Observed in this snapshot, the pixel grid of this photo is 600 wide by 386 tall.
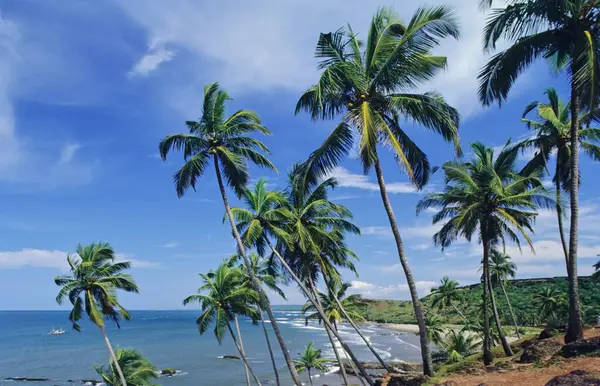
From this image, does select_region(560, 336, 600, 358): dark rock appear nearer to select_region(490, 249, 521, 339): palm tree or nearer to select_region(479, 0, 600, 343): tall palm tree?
select_region(479, 0, 600, 343): tall palm tree

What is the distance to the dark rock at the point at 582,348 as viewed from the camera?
475 inches

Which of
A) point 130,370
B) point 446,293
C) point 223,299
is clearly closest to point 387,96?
point 223,299

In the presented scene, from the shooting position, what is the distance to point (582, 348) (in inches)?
482

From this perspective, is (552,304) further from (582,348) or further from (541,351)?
(582,348)

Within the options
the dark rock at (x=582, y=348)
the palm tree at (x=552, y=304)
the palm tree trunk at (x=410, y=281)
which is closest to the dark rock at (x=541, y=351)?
the dark rock at (x=582, y=348)

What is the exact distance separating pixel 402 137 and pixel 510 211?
30.4 ft

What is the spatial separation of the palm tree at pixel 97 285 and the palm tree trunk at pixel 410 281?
1564 cm

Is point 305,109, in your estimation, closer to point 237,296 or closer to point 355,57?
point 355,57

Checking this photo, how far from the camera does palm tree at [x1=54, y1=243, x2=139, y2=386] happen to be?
882 inches

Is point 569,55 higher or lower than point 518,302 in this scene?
higher

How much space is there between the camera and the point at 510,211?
69.2ft

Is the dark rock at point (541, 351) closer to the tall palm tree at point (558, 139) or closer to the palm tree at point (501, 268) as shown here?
the tall palm tree at point (558, 139)

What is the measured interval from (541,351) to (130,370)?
2202 centimetres

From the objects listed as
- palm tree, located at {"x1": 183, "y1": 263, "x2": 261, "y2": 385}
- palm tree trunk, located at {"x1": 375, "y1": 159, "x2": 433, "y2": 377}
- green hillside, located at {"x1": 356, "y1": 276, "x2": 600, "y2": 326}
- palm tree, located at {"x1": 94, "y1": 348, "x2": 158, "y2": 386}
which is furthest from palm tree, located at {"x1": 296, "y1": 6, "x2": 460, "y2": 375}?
green hillside, located at {"x1": 356, "y1": 276, "x2": 600, "y2": 326}
